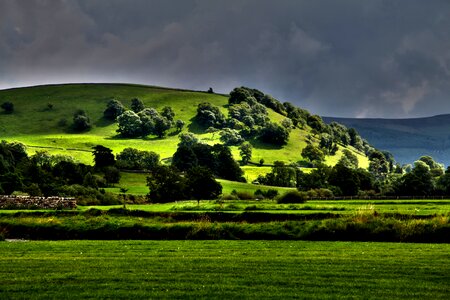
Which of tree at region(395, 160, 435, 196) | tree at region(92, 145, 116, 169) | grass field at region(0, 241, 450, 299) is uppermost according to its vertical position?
tree at region(92, 145, 116, 169)

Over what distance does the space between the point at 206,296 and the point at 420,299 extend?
7990 millimetres

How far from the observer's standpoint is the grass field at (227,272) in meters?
22.9

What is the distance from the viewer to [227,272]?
2727 centimetres

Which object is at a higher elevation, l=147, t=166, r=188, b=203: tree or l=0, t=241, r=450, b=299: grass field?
l=147, t=166, r=188, b=203: tree

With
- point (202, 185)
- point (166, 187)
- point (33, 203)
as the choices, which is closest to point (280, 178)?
point (166, 187)

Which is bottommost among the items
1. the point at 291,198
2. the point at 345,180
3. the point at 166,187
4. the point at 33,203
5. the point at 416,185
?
the point at 33,203

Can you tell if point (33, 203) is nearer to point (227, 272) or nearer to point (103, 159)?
point (227, 272)

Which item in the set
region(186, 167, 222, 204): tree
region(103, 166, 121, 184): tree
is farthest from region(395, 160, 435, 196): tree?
region(103, 166, 121, 184): tree

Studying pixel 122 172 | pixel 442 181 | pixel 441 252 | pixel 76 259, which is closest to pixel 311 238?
pixel 441 252

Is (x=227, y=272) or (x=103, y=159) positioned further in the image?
(x=103, y=159)

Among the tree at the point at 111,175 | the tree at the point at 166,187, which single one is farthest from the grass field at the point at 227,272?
the tree at the point at 111,175

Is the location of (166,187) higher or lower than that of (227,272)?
higher

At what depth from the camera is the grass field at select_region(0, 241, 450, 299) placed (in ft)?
75.2

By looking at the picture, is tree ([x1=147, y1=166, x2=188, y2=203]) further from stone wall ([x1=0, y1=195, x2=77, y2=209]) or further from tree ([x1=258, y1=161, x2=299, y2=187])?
tree ([x1=258, y1=161, x2=299, y2=187])
